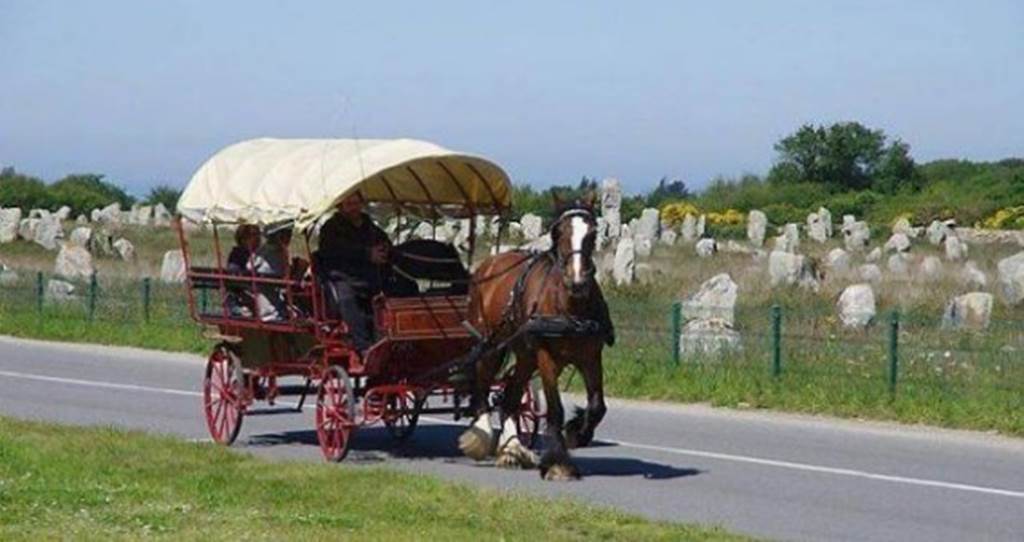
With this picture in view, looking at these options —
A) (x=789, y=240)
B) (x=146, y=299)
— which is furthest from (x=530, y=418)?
(x=789, y=240)

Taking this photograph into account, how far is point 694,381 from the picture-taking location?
90.9ft

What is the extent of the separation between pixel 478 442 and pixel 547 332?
1728 mm

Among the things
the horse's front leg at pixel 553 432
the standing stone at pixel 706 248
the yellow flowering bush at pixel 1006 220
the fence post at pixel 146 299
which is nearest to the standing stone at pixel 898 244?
the standing stone at pixel 706 248

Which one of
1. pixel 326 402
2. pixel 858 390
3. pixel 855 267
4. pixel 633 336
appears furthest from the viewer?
pixel 855 267

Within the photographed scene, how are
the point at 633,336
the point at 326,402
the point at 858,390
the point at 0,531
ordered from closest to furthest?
1. the point at 0,531
2. the point at 326,402
3. the point at 858,390
4. the point at 633,336

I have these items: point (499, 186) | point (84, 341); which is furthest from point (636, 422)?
point (84, 341)

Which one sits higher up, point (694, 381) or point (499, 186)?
point (499, 186)

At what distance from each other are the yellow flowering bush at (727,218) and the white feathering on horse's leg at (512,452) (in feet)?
203

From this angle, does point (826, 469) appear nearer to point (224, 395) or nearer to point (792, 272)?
point (224, 395)

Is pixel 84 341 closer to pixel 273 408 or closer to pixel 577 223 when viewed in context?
pixel 273 408

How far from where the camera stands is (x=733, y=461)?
20406 millimetres

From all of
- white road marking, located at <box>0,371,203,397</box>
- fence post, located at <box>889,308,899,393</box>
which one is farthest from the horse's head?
white road marking, located at <box>0,371,203,397</box>

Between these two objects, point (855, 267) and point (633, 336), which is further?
point (855, 267)

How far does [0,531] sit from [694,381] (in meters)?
14.8
